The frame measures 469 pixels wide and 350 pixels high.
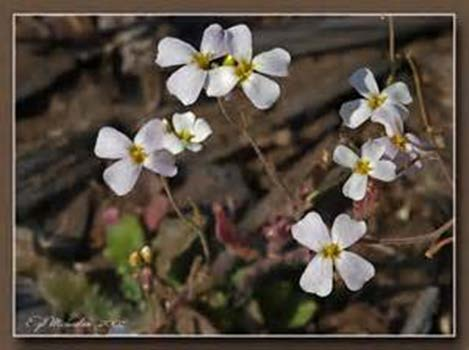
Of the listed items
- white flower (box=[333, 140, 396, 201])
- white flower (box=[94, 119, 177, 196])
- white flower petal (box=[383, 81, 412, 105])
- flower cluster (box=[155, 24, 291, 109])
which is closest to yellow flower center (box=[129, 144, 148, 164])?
white flower (box=[94, 119, 177, 196])

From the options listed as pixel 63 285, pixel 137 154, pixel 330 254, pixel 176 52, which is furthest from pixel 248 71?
pixel 63 285

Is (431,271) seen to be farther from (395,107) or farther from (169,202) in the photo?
(169,202)

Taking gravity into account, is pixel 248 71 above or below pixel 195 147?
above

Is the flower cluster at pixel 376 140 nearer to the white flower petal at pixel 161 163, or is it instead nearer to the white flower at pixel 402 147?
the white flower at pixel 402 147

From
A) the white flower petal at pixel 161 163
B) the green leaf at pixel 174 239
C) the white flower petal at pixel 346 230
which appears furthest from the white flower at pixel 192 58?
the white flower petal at pixel 346 230

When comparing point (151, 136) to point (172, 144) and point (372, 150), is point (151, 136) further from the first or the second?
point (372, 150)

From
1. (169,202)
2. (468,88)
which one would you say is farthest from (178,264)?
(468,88)
